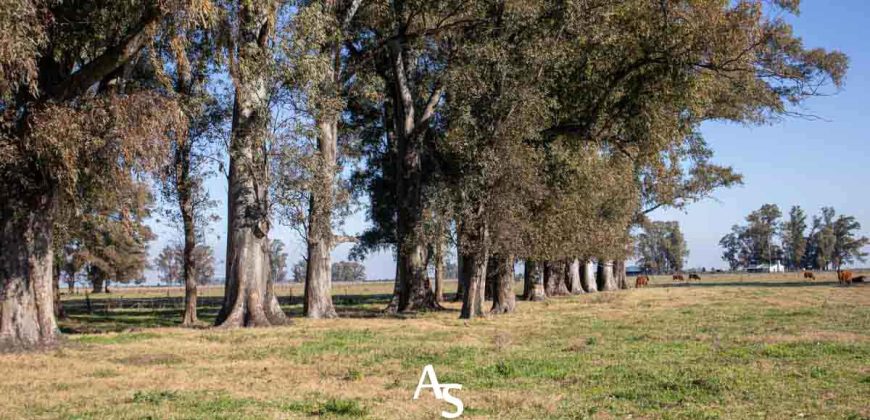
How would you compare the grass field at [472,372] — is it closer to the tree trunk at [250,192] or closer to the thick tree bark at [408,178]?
the tree trunk at [250,192]

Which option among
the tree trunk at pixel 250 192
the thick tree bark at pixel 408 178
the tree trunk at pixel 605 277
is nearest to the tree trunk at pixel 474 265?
the thick tree bark at pixel 408 178

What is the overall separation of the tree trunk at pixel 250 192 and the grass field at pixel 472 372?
2606mm

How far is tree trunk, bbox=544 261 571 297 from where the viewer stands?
58281 mm

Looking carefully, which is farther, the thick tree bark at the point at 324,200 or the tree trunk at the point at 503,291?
the tree trunk at the point at 503,291

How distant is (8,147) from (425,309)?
22737 millimetres

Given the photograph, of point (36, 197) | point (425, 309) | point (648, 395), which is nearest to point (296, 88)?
point (36, 197)

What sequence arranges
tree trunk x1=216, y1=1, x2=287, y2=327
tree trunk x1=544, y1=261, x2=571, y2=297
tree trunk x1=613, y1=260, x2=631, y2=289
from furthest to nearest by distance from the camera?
tree trunk x1=613, y1=260, x2=631, y2=289 < tree trunk x1=544, y1=261, x2=571, y2=297 < tree trunk x1=216, y1=1, x2=287, y2=327

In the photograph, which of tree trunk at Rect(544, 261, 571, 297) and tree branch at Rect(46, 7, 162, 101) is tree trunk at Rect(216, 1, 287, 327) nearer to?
tree branch at Rect(46, 7, 162, 101)

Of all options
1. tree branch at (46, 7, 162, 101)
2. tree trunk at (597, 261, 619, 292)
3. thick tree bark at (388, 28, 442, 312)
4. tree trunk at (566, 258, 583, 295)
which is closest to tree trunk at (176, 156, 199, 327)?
thick tree bark at (388, 28, 442, 312)

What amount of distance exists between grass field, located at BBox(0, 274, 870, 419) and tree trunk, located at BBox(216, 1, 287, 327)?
8.55ft

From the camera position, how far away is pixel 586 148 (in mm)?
37125

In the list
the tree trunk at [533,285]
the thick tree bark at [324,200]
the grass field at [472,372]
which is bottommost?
the grass field at [472,372]

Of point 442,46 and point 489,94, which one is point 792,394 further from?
point 442,46

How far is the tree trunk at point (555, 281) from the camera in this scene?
58.3 metres
